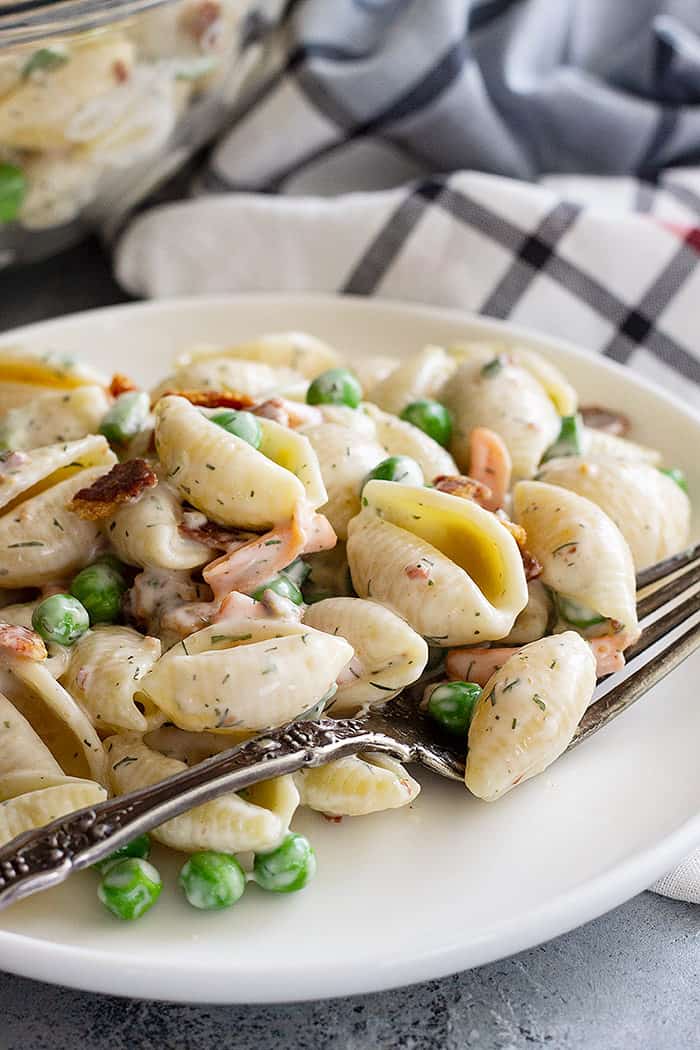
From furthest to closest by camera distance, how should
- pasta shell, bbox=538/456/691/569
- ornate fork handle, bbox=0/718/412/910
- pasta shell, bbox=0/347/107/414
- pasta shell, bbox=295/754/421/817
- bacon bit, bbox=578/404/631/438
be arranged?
1. bacon bit, bbox=578/404/631/438
2. pasta shell, bbox=0/347/107/414
3. pasta shell, bbox=538/456/691/569
4. pasta shell, bbox=295/754/421/817
5. ornate fork handle, bbox=0/718/412/910

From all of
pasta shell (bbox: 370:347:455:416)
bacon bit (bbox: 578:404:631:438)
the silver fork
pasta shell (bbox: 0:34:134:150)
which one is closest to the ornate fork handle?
the silver fork

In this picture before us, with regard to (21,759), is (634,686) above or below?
above

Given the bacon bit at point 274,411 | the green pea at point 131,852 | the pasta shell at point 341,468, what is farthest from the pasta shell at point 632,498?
the green pea at point 131,852

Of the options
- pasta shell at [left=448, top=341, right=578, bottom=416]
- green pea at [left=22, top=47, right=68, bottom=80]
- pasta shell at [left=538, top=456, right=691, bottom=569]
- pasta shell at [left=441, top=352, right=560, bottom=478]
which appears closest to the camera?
pasta shell at [left=538, top=456, right=691, bottom=569]

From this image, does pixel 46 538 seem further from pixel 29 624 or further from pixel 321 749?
pixel 321 749

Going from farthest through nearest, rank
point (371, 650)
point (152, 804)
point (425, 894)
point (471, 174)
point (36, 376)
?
1. point (471, 174)
2. point (36, 376)
3. point (371, 650)
4. point (425, 894)
5. point (152, 804)

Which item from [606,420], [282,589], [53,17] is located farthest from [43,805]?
[53,17]

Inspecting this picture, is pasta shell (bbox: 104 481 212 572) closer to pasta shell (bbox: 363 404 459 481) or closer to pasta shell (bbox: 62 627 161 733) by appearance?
pasta shell (bbox: 62 627 161 733)

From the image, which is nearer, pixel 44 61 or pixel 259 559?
pixel 259 559
